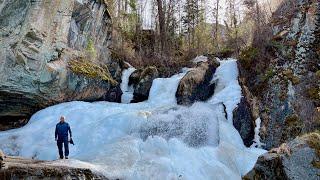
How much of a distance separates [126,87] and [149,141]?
854 centimetres

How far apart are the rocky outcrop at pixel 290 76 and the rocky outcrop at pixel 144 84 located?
481 cm

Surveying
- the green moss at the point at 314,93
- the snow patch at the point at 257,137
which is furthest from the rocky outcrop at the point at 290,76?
the snow patch at the point at 257,137

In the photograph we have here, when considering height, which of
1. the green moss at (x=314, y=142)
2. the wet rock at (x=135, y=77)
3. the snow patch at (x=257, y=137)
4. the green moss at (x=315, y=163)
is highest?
the wet rock at (x=135, y=77)

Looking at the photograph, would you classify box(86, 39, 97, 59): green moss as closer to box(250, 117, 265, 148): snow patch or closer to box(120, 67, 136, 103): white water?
box(120, 67, 136, 103): white water

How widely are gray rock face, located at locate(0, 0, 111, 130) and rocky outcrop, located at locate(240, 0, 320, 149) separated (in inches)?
297

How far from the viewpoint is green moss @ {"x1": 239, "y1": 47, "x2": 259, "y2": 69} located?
62.7ft

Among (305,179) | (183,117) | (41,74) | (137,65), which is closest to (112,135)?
(183,117)

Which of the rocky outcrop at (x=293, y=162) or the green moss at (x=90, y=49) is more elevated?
the green moss at (x=90, y=49)

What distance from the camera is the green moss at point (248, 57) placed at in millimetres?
19125

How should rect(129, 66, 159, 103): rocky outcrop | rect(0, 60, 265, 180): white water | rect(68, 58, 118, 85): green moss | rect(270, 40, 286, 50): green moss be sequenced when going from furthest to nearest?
rect(129, 66, 159, 103): rocky outcrop < rect(68, 58, 118, 85): green moss < rect(270, 40, 286, 50): green moss < rect(0, 60, 265, 180): white water

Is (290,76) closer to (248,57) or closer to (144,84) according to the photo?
(248,57)

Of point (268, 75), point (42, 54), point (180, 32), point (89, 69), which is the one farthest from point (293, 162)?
point (180, 32)

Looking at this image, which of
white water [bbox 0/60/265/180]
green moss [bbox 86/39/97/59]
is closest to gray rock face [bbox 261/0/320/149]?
white water [bbox 0/60/265/180]

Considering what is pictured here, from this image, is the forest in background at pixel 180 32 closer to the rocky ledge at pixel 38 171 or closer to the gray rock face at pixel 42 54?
the gray rock face at pixel 42 54
